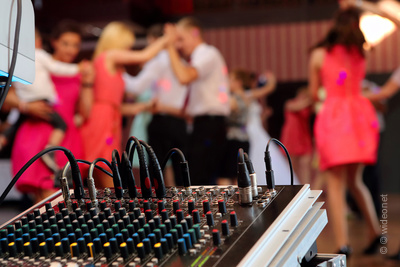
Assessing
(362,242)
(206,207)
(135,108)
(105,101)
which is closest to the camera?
(206,207)

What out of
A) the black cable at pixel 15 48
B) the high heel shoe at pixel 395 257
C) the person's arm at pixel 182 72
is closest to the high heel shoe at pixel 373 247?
A: the high heel shoe at pixel 395 257

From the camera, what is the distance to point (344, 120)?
9.23ft

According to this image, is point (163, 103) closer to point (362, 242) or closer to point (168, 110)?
point (168, 110)

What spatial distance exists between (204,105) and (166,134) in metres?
0.33

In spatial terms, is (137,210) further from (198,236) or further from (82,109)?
(82,109)

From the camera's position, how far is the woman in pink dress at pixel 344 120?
275 cm

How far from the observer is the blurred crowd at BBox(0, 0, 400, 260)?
2.81m

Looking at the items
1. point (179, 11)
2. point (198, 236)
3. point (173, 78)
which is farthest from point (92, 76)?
point (198, 236)

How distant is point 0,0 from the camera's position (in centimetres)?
85

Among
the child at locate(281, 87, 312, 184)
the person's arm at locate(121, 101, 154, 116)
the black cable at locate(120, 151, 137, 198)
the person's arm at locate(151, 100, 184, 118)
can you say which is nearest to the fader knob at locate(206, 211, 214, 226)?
the black cable at locate(120, 151, 137, 198)

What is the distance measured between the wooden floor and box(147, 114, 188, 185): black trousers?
112 centimetres

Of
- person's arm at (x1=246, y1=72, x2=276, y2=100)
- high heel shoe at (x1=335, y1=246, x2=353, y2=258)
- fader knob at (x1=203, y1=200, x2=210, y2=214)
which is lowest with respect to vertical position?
high heel shoe at (x1=335, y1=246, x2=353, y2=258)

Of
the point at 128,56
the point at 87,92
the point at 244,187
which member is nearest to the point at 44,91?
the point at 87,92

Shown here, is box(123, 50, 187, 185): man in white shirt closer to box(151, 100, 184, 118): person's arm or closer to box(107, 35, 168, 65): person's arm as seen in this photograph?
box(151, 100, 184, 118): person's arm
